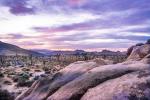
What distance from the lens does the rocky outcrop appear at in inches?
409

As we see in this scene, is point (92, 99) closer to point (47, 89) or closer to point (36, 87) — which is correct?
point (47, 89)

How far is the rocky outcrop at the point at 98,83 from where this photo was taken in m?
10.4

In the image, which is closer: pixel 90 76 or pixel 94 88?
pixel 94 88

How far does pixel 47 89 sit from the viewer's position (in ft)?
48.8

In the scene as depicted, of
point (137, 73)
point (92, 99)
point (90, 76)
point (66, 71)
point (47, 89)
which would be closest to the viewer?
point (92, 99)

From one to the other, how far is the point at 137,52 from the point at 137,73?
5953 mm

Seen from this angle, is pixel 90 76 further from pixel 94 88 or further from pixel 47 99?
pixel 47 99

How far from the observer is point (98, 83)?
40.6ft

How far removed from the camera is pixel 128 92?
1016cm

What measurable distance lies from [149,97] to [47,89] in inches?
241

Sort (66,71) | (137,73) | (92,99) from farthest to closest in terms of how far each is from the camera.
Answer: (66,71)
(137,73)
(92,99)

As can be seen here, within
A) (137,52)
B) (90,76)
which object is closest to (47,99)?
(90,76)

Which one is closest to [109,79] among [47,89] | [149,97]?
[149,97]

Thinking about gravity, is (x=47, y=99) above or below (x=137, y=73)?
below
